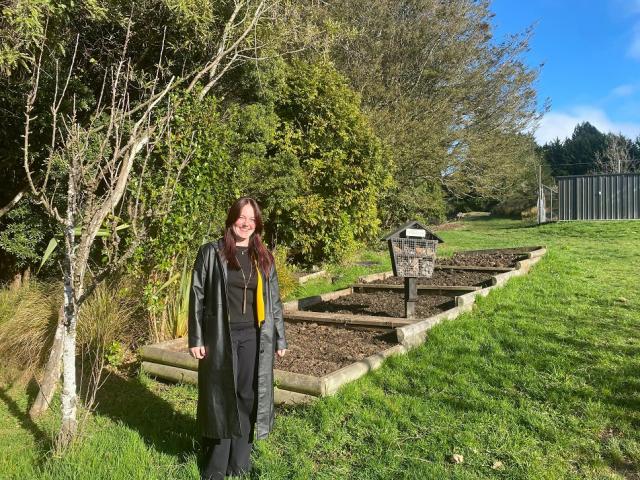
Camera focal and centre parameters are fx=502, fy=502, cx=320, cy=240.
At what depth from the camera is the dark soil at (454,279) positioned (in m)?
9.24

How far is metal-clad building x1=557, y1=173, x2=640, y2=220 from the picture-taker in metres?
21.5

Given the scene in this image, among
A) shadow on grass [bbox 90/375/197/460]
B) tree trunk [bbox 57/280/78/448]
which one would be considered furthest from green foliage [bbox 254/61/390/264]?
tree trunk [bbox 57/280/78/448]

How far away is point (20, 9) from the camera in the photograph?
5.06 meters

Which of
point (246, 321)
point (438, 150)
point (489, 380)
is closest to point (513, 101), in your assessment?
point (438, 150)

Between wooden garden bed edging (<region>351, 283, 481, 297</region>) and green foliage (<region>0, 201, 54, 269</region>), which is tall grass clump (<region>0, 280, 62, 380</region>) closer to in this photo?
green foliage (<region>0, 201, 54, 269</region>)

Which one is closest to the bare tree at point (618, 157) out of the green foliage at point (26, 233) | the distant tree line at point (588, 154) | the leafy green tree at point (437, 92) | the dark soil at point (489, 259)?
the distant tree line at point (588, 154)

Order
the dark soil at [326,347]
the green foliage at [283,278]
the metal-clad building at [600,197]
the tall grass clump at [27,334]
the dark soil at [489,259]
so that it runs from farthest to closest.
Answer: the metal-clad building at [600,197]
the dark soil at [489,259]
the green foliage at [283,278]
the tall grass clump at [27,334]
the dark soil at [326,347]

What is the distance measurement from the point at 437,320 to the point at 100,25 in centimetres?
695

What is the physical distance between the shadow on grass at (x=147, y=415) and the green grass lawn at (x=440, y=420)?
0.05ft

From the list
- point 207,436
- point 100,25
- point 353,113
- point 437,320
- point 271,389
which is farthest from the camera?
point 353,113

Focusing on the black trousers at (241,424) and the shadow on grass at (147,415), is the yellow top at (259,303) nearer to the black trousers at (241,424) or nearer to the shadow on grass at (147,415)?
the black trousers at (241,424)

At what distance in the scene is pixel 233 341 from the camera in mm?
3424

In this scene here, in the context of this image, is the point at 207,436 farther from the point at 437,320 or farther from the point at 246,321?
the point at 437,320

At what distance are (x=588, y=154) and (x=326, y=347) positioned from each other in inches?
2243
